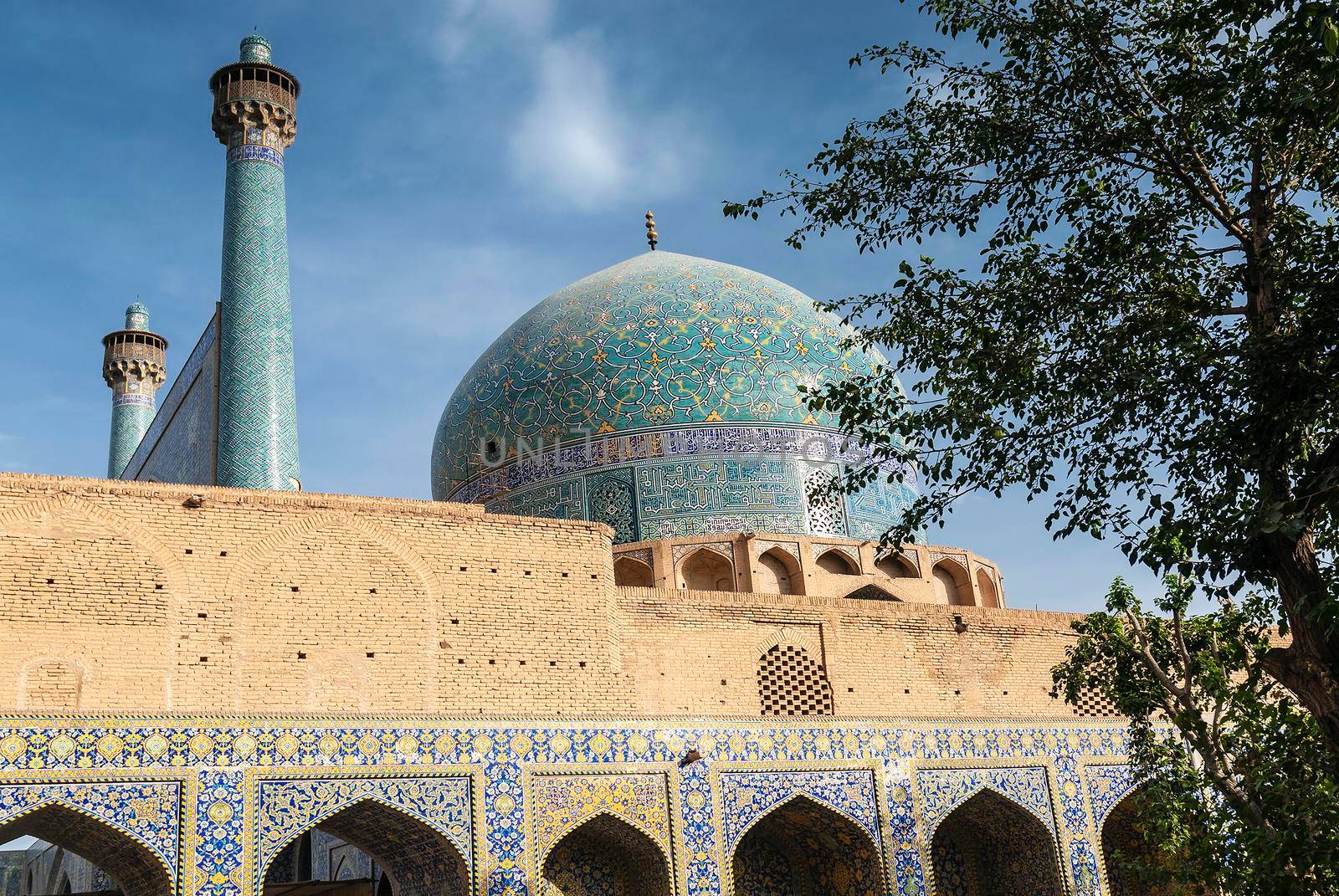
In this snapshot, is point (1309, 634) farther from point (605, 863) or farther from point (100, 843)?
point (100, 843)

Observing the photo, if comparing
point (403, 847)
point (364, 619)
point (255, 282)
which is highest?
point (255, 282)

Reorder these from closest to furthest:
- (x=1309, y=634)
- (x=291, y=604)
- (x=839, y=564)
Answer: (x=1309, y=634), (x=291, y=604), (x=839, y=564)

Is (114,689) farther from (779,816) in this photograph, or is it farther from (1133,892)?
(1133,892)

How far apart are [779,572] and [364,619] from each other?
4.96 metres

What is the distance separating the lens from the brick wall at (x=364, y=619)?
27.2 ft

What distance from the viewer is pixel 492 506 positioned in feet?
46.9

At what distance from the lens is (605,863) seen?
9695 mm

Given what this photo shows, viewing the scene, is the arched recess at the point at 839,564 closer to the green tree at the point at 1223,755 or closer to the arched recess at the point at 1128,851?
the arched recess at the point at 1128,851

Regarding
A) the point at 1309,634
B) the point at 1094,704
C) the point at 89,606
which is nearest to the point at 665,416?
the point at 1094,704

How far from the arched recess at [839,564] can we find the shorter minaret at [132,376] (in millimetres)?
11723

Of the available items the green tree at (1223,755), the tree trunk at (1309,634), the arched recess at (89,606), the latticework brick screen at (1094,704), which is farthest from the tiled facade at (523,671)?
the tree trunk at (1309,634)

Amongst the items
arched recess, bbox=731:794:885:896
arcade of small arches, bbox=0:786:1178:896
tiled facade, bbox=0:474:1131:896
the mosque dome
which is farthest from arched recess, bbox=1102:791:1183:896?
the mosque dome

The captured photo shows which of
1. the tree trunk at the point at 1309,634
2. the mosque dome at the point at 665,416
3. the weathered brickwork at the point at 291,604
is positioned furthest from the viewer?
the mosque dome at the point at 665,416

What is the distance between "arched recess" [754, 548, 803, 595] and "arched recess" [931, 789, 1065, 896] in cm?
274
